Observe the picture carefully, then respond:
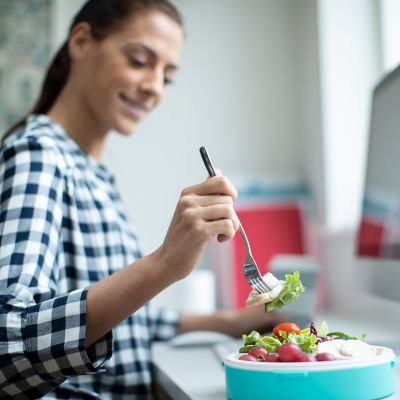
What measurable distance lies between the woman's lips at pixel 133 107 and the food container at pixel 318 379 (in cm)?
69

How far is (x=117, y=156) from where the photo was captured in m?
1.84

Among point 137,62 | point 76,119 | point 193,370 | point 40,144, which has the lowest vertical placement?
point 193,370

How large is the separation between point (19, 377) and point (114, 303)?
16 centimetres

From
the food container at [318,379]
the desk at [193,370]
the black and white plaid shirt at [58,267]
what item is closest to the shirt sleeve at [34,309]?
the black and white plaid shirt at [58,267]

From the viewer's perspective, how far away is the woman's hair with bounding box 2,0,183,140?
1129 millimetres

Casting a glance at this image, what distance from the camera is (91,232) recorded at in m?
1.01

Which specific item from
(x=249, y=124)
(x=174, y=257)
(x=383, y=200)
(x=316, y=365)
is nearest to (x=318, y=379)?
(x=316, y=365)

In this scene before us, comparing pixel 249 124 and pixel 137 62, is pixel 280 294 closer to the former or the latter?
pixel 137 62

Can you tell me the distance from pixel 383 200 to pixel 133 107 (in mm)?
534

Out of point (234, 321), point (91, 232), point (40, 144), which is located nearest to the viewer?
point (40, 144)

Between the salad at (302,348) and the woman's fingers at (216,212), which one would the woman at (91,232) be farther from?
the salad at (302,348)

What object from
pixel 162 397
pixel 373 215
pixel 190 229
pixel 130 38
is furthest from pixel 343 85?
pixel 190 229

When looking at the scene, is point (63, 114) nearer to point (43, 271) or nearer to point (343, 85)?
point (43, 271)

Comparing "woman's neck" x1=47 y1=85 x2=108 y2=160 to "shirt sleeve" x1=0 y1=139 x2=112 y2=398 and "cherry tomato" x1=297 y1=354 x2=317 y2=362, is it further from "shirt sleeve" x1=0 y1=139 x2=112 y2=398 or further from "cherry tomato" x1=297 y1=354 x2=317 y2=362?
"cherry tomato" x1=297 y1=354 x2=317 y2=362
